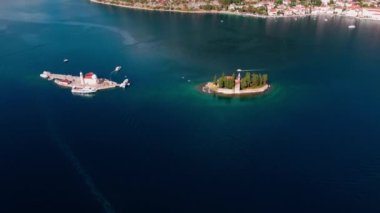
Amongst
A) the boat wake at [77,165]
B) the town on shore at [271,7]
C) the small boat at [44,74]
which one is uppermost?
the town on shore at [271,7]

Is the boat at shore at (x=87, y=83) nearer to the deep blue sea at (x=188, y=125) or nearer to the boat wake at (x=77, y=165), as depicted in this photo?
the deep blue sea at (x=188, y=125)

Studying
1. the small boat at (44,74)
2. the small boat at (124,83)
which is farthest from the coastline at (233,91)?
the small boat at (44,74)

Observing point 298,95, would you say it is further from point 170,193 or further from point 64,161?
point 64,161

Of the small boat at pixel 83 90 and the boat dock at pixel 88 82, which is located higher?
the boat dock at pixel 88 82

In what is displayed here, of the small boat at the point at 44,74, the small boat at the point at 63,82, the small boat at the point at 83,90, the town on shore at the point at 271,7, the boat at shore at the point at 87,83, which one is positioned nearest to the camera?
the small boat at the point at 83,90

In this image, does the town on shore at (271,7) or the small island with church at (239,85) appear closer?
the small island with church at (239,85)

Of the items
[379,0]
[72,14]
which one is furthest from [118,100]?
[379,0]

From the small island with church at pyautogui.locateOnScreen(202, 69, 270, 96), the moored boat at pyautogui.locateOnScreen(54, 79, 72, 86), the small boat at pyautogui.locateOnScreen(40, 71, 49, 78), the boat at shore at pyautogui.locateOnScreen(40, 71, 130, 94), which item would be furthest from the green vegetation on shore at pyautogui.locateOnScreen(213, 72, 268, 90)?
the small boat at pyautogui.locateOnScreen(40, 71, 49, 78)
